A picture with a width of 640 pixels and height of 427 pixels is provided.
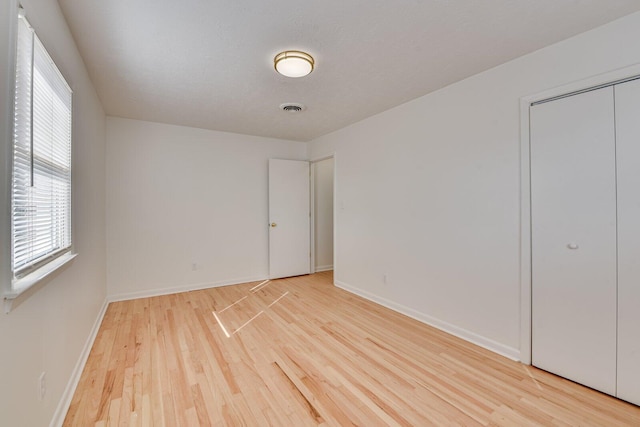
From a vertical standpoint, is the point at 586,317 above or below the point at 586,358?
above

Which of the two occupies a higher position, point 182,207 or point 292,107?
point 292,107

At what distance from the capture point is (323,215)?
5.54 metres

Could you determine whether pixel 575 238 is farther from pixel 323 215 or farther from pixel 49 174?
pixel 323 215

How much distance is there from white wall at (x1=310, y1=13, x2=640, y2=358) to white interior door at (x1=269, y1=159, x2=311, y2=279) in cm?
145

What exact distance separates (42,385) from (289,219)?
377 cm

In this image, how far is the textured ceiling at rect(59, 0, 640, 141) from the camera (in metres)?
1.71

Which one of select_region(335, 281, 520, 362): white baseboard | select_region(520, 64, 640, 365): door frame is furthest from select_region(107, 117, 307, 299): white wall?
select_region(520, 64, 640, 365): door frame

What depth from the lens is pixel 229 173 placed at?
452 centimetres

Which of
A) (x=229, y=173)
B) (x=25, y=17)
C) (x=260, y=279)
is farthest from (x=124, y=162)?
(x=25, y=17)

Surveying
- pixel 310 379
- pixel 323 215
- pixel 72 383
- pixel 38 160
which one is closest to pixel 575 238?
pixel 310 379

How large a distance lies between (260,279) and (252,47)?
3.62 m

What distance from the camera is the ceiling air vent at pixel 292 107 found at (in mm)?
3244

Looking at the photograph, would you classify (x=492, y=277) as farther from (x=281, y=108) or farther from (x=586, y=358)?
(x=281, y=108)

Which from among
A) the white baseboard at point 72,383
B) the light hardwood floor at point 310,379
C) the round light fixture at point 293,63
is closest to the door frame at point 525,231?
the light hardwood floor at point 310,379
